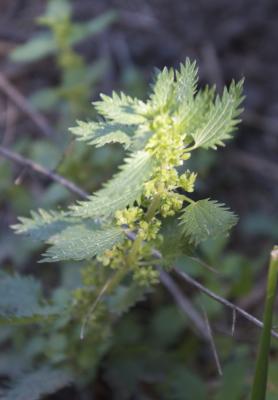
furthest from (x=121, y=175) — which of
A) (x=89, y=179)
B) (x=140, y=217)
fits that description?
(x=89, y=179)

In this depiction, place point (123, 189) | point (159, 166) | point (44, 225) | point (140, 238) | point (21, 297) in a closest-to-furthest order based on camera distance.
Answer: point (123, 189)
point (159, 166)
point (140, 238)
point (44, 225)
point (21, 297)

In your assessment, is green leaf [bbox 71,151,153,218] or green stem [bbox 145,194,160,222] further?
green stem [bbox 145,194,160,222]

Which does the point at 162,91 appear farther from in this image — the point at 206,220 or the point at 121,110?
the point at 206,220

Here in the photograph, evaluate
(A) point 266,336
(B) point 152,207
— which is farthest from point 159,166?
(A) point 266,336

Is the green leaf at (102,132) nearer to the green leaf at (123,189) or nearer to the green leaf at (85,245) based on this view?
the green leaf at (123,189)

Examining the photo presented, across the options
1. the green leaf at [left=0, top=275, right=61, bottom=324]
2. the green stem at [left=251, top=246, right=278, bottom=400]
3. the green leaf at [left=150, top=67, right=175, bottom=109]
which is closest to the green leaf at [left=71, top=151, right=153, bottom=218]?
the green leaf at [left=150, top=67, right=175, bottom=109]

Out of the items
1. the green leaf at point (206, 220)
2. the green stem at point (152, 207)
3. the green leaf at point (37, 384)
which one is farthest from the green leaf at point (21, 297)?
the green leaf at point (206, 220)

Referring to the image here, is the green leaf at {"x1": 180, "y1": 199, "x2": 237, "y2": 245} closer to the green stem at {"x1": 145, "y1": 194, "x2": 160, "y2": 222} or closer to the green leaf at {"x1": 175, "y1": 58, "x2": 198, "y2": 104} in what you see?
the green stem at {"x1": 145, "y1": 194, "x2": 160, "y2": 222}
